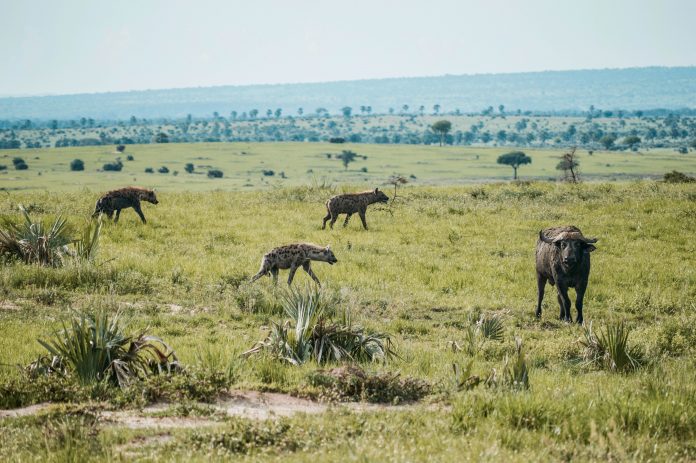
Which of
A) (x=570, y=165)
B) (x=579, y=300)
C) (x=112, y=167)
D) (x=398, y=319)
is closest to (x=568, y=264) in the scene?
(x=579, y=300)

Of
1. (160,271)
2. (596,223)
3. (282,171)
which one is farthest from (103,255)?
(282,171)

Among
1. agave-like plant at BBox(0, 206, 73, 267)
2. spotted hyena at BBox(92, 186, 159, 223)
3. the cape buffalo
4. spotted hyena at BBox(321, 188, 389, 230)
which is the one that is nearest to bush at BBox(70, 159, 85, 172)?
spotted hyena at BBox(92, 186, 159, 223)

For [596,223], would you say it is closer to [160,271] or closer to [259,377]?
[160,271]

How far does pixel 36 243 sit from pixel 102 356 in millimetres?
8185

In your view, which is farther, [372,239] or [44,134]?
[44,134]

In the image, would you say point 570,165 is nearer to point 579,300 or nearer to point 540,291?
point 540,291

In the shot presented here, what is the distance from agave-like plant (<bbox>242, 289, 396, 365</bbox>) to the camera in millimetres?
10344

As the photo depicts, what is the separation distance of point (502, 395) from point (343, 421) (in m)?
1.77

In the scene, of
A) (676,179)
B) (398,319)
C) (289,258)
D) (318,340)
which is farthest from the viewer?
(676,179)

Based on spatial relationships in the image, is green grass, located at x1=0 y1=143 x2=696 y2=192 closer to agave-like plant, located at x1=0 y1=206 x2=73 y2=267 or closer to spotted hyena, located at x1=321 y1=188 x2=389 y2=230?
spotted hyena, located at x1=321 y1=188 x2=389 y2=230

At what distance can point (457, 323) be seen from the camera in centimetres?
1402

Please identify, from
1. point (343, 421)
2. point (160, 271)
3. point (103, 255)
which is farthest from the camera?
point (103, 255)

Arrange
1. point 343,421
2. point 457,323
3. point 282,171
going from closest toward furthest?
point 343,421 → point 457,323 → point 282,171

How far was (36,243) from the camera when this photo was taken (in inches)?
641
